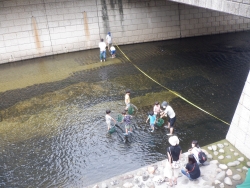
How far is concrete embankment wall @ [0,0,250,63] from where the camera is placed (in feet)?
68.4

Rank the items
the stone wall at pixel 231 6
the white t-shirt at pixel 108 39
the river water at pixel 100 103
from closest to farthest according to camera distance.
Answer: the stone wall at pixel 231 6
the river water at pixel 100 103
the white t-shirt at pixel 108 39

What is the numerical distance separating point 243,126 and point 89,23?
15568mm

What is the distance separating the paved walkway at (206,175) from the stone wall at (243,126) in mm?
306

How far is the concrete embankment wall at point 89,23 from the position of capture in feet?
68.4

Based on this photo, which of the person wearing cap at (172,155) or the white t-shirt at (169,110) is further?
the white t-shirt at (169,110)

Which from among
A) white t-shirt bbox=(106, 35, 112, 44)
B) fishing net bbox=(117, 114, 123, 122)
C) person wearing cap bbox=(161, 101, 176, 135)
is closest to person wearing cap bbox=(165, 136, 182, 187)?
person wearing cap bbox=(161, 101, 176, 135)

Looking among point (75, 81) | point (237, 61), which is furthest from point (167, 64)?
point (75, 81)

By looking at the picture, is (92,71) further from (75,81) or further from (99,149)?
(99,149)

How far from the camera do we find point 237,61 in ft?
66.3

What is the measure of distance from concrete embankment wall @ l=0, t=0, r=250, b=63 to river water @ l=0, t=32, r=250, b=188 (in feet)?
2.65

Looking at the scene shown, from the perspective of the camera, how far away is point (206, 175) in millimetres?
9531

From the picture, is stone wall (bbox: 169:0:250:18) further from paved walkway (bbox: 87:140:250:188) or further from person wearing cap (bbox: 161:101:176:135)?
paved walkway (bbox: 87:140:250:188)

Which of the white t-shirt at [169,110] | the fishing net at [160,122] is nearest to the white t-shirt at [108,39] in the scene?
the fishing net at [160,122]

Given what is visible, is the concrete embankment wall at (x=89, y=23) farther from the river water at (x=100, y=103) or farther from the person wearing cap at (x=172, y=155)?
the person wearing cap at (x=172, y=155)
